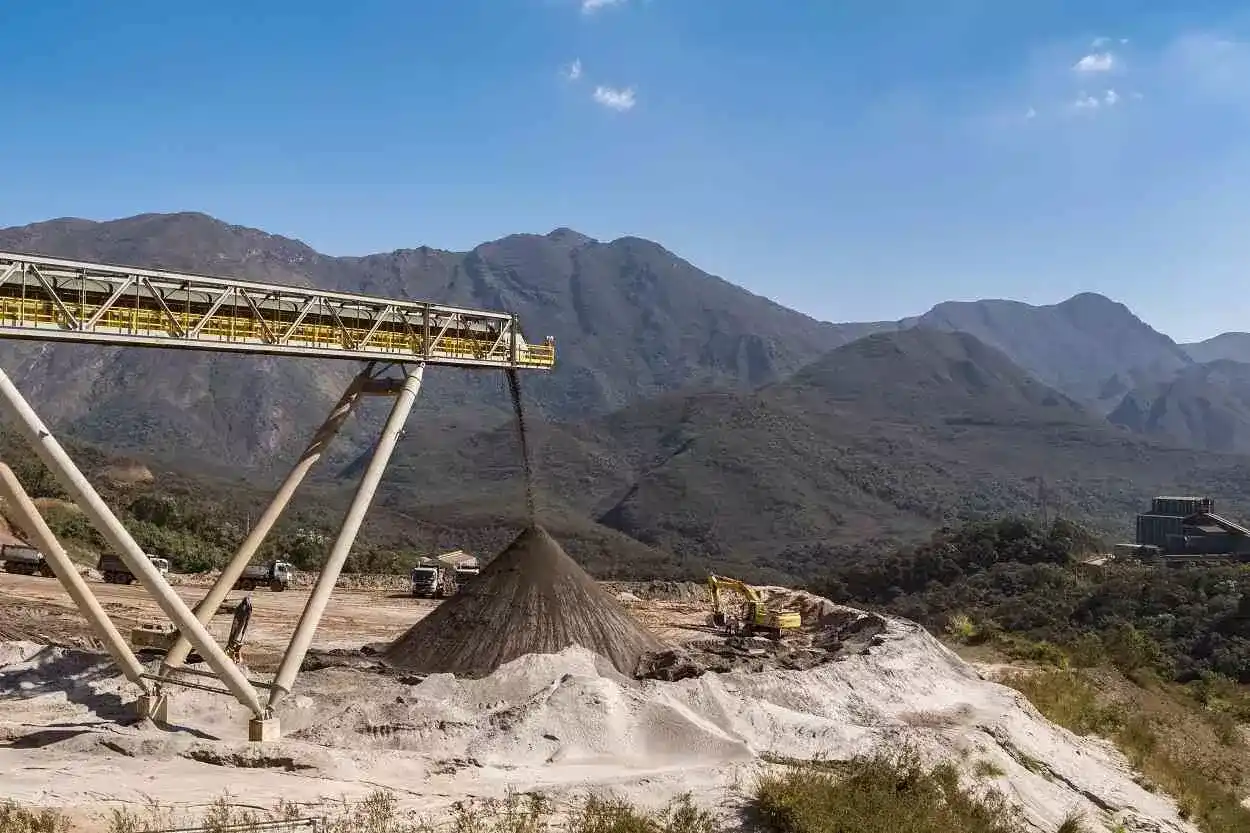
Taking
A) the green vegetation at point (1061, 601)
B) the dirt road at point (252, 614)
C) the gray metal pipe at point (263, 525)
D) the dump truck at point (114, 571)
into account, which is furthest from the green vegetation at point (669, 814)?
the dump truck at point (114, 571)

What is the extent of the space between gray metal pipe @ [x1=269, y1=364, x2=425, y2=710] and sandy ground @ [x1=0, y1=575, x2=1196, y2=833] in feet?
2.53

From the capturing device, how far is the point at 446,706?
57.8 ft

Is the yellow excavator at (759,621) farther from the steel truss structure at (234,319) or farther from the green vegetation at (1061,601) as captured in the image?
the steel truss structure at (234,319)

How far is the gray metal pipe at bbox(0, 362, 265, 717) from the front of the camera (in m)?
14.1

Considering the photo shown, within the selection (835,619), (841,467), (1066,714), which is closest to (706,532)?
(841,467)

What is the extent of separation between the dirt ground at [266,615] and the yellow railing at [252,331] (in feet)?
28.4

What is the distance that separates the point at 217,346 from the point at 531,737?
7.76 m

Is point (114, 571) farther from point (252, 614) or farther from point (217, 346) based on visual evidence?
point (217, 346)

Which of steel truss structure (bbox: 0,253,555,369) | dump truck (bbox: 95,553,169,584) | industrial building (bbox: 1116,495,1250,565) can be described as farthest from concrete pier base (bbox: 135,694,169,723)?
industrial building (bbox: 1116,495,1250,565)

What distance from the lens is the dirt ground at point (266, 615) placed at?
2447cm

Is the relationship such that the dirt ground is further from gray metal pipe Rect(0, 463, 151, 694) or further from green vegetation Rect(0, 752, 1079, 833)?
green vegetation Rect(0, 752, 1079, 833)

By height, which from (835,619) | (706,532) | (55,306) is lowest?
(706,532)

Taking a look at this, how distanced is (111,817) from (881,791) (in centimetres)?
942

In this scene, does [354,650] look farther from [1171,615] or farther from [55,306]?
[1171,615]
